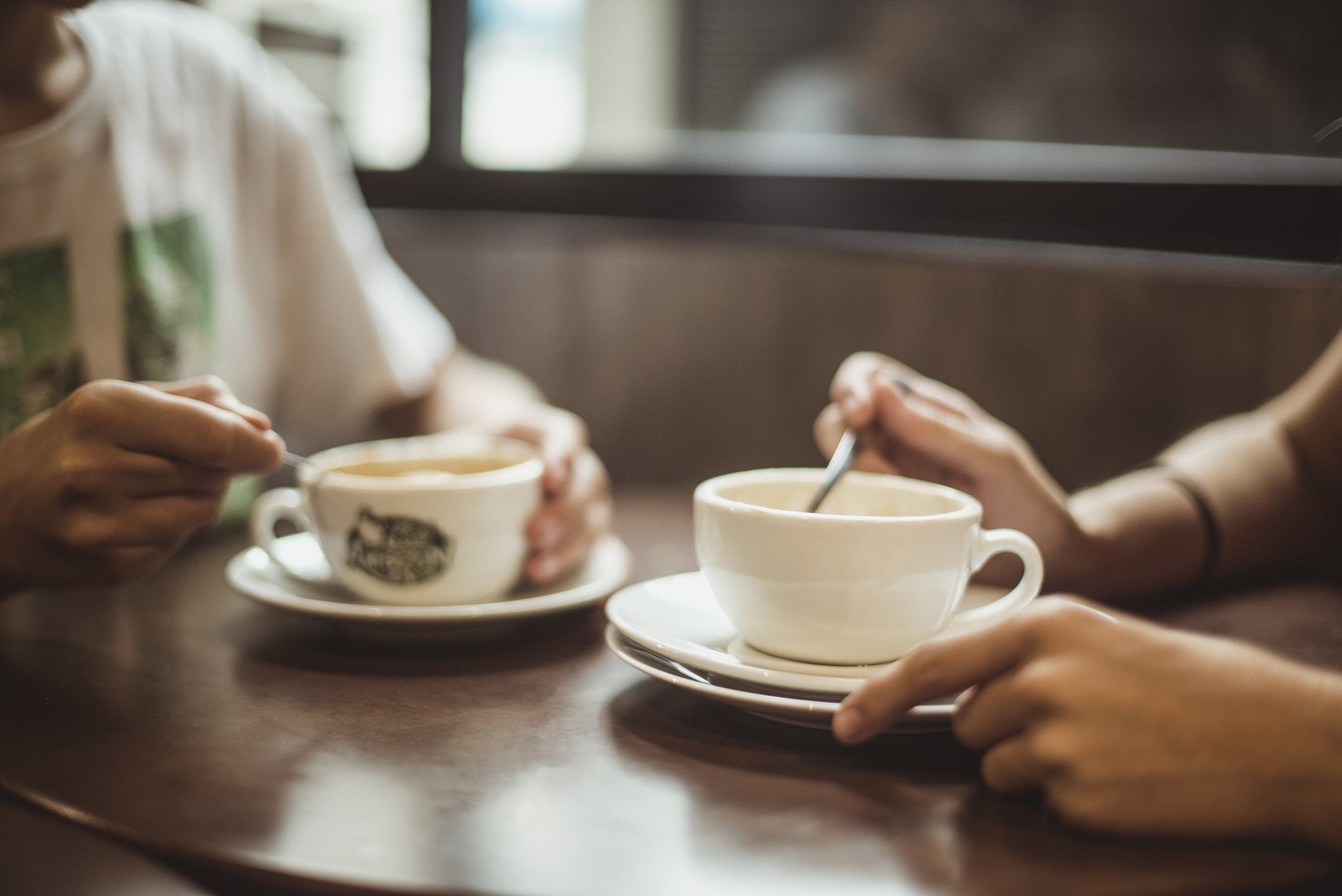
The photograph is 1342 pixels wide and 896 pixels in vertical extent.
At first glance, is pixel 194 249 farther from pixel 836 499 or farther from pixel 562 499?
pixel 836 499

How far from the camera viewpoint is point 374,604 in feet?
2.54

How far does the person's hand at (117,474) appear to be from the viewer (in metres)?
0.64

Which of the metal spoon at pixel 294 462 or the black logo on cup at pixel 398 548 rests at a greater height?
the metal spoon at pixel 294 462

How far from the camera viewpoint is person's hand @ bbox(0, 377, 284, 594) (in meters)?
0.64

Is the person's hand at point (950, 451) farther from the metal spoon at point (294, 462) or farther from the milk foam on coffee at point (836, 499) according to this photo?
the metal spoon at point (294, 462)

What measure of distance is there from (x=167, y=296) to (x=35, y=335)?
0.15 meters

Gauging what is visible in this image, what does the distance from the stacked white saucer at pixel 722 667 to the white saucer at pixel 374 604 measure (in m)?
0.07

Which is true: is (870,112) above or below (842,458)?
above

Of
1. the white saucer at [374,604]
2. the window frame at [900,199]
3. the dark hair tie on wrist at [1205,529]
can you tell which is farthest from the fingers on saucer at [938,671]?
the window frame at [900,199]

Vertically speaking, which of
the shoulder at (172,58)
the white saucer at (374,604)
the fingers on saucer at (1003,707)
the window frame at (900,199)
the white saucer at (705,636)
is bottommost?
the white saucer at (374,604)

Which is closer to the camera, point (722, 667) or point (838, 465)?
point (722, 667)

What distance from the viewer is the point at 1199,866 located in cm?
45

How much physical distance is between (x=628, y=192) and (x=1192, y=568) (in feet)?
4.75

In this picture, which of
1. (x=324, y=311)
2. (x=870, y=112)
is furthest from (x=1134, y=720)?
(x=870, y=112)
